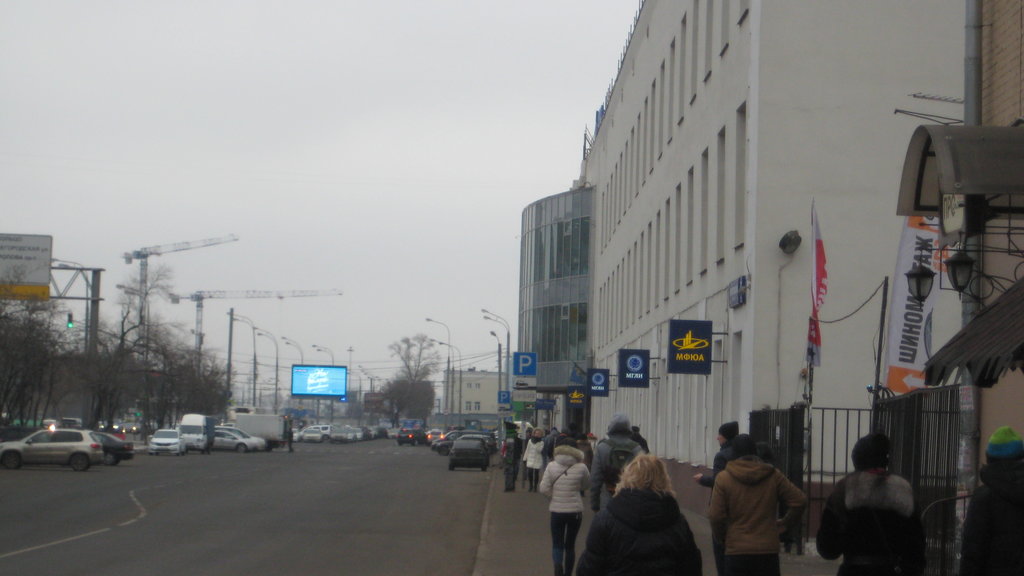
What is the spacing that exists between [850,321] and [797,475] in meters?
4.13

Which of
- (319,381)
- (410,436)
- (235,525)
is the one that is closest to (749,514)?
(235,525)

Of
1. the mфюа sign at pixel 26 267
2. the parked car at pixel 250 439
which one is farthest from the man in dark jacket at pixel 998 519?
the parked car at pixel 250 439

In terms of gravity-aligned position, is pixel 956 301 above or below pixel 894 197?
below

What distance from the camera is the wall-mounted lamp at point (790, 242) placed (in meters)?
18.2

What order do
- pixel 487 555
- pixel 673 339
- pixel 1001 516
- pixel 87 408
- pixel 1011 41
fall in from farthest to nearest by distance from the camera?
pixel 87 408, pixel 673 339, pixel 487 555, pixel 1011 41, pixel 1001 516

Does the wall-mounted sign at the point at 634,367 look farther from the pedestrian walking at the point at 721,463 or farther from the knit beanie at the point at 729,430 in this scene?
the knit beanie at the point at 729,430

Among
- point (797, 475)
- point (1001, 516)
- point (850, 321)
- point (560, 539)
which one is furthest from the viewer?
point (850, 321)

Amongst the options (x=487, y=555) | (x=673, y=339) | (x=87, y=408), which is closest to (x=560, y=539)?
(x=487, y=555)

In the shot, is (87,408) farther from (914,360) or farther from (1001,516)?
(1001,516)

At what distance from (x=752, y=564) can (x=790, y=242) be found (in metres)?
10.5

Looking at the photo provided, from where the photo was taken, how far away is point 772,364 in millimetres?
18344

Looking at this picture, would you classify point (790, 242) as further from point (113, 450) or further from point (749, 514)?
point (113, 450)

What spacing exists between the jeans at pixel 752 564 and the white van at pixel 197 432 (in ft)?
202

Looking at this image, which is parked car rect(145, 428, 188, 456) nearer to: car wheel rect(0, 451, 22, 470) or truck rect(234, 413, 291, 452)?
truck rect(234, 413, 291, 452)
